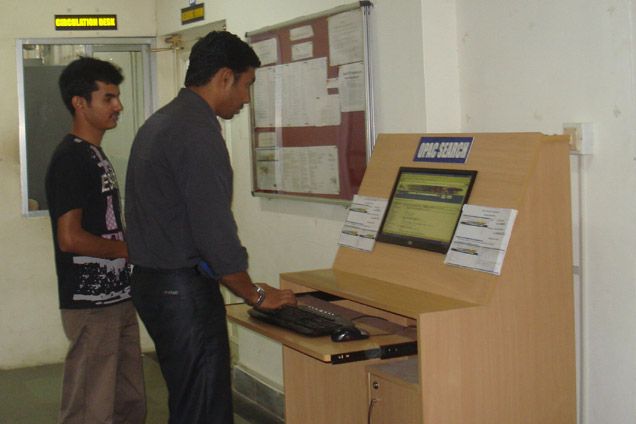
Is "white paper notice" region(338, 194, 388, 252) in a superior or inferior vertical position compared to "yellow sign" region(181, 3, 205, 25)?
inferior

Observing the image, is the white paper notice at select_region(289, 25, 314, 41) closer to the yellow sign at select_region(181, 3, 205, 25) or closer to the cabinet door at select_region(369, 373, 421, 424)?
the yellow sign at select_region(181, 3, 205, 25)

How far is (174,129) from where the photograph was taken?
8.05 feet

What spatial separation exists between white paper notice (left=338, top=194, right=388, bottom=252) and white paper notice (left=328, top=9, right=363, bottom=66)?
69 cm

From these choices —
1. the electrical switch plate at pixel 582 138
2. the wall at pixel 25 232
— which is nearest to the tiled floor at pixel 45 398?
the wall at pixel 25 232

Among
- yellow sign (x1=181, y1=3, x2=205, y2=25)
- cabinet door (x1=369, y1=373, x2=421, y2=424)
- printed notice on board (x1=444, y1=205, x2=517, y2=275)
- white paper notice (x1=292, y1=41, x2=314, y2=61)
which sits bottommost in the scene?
cabinet door (x1=369, y1=373, x2=421, y2=424)

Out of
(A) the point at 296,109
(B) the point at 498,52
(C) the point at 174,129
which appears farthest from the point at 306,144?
(C) the point at 174,129

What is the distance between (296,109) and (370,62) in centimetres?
64

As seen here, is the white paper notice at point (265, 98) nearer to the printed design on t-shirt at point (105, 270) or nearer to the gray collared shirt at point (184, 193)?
the printed design on t-shirt at point (105, 270)

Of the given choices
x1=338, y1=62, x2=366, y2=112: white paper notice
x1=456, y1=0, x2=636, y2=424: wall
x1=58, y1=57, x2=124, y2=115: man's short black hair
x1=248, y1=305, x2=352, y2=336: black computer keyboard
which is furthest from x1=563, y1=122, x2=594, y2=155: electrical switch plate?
x1=58, y1=57, x2=124, y2=115: man's short black hair

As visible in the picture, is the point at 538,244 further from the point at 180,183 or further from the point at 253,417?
the point at 253,417

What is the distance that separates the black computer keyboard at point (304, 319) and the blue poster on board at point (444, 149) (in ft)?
1.86

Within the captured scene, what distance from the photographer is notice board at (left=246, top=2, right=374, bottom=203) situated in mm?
3438

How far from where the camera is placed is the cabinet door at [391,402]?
2443mm

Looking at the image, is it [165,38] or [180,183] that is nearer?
[180,183]
